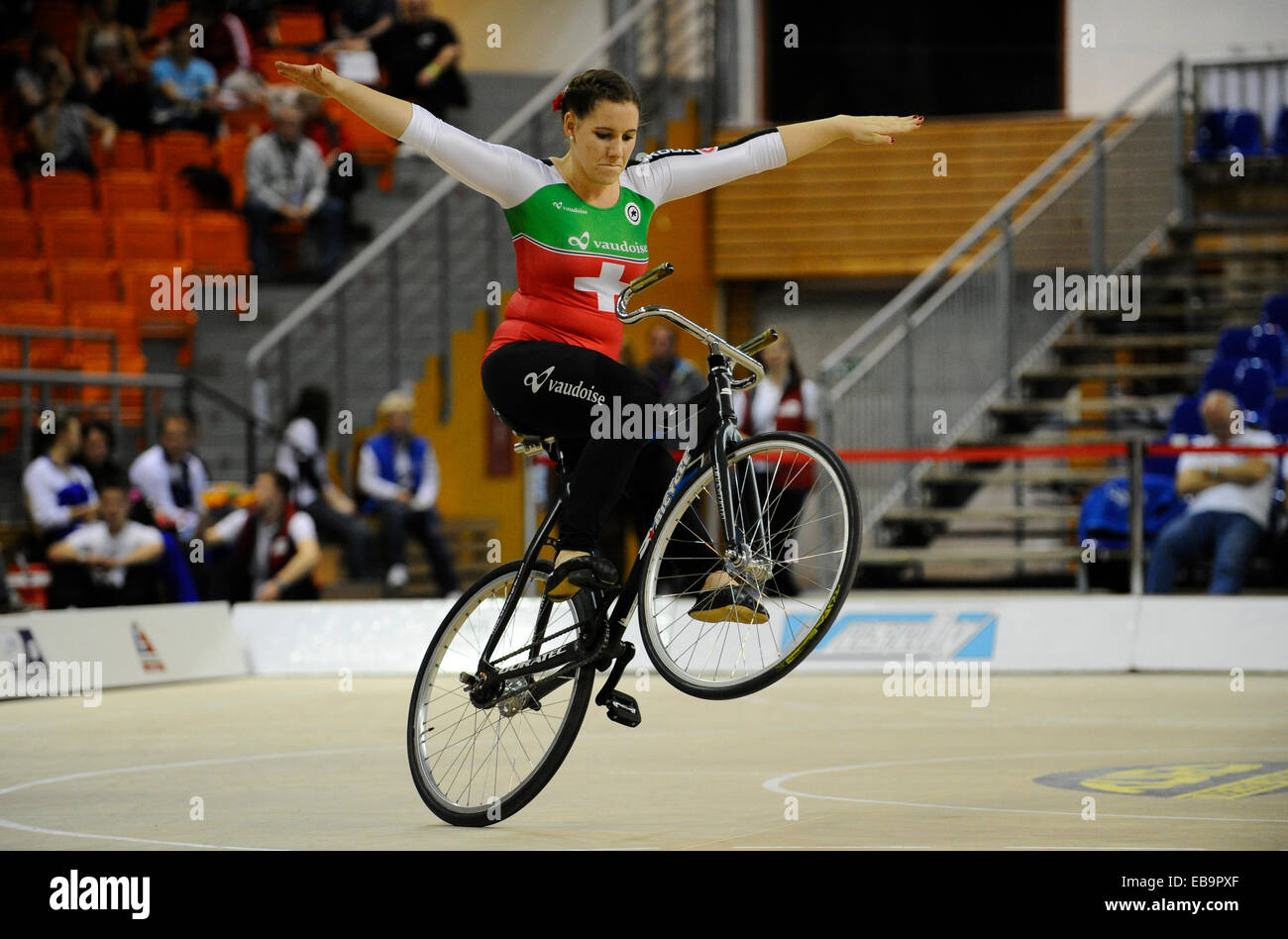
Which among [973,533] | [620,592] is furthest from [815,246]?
[620,592]

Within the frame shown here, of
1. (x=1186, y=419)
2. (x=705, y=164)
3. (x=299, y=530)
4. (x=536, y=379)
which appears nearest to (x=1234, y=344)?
(x=1186, y=419)

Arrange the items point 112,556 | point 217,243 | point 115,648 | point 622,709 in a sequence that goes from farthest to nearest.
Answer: point 217,243 → point 112,556 → point 115,648 → point 622,709

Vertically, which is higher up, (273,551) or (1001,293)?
(1001,293)

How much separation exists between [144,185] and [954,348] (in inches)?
312

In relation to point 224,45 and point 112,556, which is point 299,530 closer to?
point 112,556

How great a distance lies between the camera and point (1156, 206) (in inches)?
685

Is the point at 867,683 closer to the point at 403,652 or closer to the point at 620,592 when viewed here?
the point at 403,652

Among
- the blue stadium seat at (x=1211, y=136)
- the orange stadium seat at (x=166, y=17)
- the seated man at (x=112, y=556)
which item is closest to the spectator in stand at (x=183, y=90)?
the orange stadium seat at (x=166, y=17)

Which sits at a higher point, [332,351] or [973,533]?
[332,351]

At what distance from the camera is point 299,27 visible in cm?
2023

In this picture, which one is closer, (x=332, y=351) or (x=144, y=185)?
(x=332, y=351)

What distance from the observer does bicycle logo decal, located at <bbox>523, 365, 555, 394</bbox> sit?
550 centimetres

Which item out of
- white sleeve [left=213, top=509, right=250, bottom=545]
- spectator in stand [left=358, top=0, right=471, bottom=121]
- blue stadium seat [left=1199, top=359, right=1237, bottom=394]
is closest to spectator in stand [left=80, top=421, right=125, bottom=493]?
white sleeve [left=213, top=509, right=250, bottom=545]

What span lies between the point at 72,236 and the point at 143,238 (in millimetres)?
684
